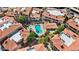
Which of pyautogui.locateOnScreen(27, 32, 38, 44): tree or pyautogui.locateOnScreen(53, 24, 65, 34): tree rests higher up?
pyautogui.locateOnScreen(53, 24, 65, 34): tree

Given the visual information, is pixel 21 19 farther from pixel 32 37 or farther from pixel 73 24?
pixel 73 24

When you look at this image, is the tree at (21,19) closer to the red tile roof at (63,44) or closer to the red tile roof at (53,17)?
the red tile roof at (53,17)

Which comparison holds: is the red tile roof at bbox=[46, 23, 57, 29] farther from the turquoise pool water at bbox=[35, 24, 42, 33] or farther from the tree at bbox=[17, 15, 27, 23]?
the tree at bbox=[17, 15, 27, 23]

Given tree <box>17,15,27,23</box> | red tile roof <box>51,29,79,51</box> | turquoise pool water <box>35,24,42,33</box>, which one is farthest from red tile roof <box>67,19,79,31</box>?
tree <box>17,15,27,23</box>

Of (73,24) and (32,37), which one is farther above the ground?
(73,24)

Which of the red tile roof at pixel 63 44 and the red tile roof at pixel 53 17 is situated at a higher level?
the red tile roof at pixel 53 17

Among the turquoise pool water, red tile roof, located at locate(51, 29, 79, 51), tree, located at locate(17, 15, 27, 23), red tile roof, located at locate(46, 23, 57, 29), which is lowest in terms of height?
red tile roof, located at locate(51, 29, 79, 51)

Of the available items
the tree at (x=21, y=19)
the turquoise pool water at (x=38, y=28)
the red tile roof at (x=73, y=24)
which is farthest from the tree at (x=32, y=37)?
the red tile roof at (x=73, y=24)

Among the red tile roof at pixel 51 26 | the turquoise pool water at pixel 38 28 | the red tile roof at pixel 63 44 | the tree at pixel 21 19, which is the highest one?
the tree at pixel 21 19

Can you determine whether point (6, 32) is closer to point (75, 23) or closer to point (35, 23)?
point (35, 23)

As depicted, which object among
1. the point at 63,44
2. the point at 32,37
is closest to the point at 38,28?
the point at 32,37
